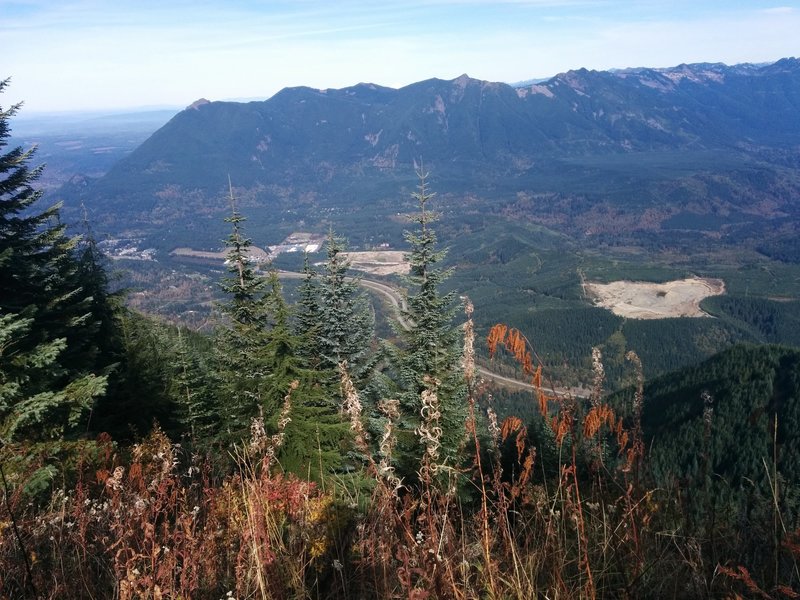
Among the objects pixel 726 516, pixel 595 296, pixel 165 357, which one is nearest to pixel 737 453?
pixel 165 357

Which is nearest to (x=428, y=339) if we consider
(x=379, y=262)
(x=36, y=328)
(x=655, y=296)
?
(x=36, y=328)

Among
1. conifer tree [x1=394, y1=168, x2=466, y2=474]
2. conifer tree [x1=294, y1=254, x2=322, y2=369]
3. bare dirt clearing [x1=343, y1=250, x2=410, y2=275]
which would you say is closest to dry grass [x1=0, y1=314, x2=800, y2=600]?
conifer tree [x1=394, y1=168, x2=466, y2=474]

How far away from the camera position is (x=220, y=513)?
4.30 m

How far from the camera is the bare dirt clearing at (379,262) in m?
151

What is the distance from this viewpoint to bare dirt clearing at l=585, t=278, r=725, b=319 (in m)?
116

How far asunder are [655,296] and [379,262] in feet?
259

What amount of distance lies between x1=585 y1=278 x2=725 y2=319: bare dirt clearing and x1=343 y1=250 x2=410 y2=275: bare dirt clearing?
174 feet

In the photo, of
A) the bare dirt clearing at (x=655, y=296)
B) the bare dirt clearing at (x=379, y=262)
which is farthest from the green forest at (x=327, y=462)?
the bare dirt clearing at (x=379, y=262)

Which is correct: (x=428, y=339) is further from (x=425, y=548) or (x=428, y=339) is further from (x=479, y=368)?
(x=425, y=548)

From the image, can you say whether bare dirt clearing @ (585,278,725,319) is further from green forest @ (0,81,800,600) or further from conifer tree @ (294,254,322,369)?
conifer tree @ (294,254,322,369)

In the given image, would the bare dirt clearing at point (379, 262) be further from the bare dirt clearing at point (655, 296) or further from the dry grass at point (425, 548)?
the dry grass at point (425, 548)

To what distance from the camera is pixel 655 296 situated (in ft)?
418

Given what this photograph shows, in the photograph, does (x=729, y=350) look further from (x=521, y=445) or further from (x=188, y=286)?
(x=188, y=286)

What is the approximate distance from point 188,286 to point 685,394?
406ft
